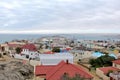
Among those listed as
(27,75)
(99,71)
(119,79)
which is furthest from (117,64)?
(27,75)

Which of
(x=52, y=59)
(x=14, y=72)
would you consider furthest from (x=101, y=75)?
(x=14, y=72)

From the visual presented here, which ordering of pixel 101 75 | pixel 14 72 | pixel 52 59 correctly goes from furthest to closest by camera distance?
pixel 52 59
pixel 101 75
pixel 14 72

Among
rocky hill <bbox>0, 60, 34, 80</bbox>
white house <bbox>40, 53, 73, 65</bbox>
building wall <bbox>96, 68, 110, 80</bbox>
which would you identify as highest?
rocky hill <bbox>0, 60, 34, 80</bbox>

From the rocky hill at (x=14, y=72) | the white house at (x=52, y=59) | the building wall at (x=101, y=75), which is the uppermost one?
the rocky hill at (x=14, y=72)

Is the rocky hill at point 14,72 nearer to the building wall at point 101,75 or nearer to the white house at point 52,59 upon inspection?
the building wall at point 101,75

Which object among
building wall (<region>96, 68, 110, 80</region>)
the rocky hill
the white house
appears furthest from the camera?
the white house

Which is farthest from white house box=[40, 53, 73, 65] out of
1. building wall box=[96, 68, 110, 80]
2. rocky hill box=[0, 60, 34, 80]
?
rocky hill box=[0, 60, 34, 80]

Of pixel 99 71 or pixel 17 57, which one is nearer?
pixel 99 71

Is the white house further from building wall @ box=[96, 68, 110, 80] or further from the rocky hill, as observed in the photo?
the rocky hill

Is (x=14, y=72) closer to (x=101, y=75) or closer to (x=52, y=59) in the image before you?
(x=101, y=75)

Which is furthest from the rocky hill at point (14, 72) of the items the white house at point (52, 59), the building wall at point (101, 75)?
the white house at point (52, 59)

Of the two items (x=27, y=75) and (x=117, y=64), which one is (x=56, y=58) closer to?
(x=117, y=64)
